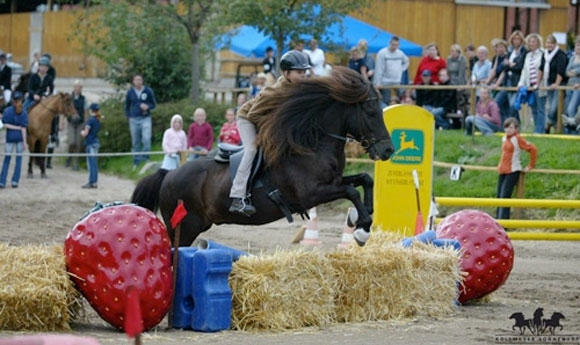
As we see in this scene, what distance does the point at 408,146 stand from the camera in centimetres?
1533

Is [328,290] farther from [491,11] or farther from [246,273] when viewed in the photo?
[491,11]

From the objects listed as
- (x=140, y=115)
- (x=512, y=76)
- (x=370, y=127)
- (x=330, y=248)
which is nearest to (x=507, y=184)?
(x=330, y=248)

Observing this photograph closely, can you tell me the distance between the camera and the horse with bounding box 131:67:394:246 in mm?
11094

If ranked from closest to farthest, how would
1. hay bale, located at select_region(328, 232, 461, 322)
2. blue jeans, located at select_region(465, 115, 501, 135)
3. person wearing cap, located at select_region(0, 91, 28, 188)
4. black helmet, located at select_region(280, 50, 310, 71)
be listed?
1. hay bale, located at select_region(328, 232, 461, 322)
2. black helmet, located at select_region(280, 50, 310, 71)
3. blue jeans, located at select_region(465, 115, 501, 135)
4. person wearing cap, located at select_region(0, 91, 28, 188)

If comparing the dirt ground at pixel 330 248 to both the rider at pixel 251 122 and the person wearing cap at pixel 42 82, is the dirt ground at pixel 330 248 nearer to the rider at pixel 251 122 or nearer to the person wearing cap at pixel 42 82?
the rider at pixel 251 122

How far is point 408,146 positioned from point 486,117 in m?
6.97

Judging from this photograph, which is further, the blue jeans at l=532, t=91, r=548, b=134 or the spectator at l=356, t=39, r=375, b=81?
the spectator at l=356, t=39, r=375, b=81

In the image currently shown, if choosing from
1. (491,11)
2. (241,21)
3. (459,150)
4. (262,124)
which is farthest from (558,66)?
(491,11)

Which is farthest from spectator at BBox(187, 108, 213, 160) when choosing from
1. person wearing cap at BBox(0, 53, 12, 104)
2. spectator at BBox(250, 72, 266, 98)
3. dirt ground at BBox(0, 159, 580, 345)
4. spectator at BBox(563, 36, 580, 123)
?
person wearing cap at BBox(0, 53, 12, 104)

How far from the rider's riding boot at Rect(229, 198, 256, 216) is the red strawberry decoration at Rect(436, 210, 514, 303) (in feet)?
6.38

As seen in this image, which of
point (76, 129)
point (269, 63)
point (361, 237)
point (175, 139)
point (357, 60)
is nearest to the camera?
point (361, 237)

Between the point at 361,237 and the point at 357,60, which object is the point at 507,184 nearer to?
the point at 357,60

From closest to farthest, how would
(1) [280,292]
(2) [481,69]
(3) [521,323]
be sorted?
(3) [521,323] < (1) [280,292] < (2) [481,69]

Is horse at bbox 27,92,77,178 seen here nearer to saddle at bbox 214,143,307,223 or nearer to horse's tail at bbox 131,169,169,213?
horse's tail at bbox 131,169,169,213
